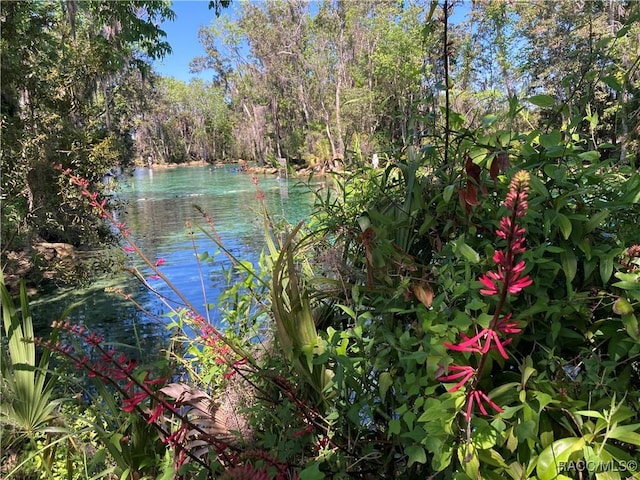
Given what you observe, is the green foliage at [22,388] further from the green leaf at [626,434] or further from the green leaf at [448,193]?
the green leaf at [626,434]

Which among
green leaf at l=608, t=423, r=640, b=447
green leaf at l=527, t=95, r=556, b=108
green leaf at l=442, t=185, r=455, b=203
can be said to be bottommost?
green leaf at l=608, t=423, r=640, b=447

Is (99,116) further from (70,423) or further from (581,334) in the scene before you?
(581,334)

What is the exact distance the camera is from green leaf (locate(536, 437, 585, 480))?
975 mm

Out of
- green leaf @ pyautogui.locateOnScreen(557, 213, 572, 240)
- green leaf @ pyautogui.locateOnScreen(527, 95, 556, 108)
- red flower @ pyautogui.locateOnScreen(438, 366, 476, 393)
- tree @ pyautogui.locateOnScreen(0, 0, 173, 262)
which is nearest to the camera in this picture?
red flower @ pyautogui.locateOnScreen(438, 366, 476, 393)

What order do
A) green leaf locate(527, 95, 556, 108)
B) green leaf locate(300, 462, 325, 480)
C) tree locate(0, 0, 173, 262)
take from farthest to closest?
1. tree locate(0, 0, 173, 262)
2. green leaf locate(527, 95, 556, 108)
3. green leaf locate(300, 462, 325, 480)

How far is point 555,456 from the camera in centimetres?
98

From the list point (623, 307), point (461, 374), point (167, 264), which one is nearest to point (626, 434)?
point (623, 307)

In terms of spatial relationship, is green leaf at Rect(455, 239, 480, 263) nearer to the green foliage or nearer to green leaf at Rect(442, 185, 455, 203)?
green leaf at Rect(442, 185, 455, 203)

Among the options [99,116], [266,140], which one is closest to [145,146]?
[266,140]

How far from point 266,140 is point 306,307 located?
53981mm

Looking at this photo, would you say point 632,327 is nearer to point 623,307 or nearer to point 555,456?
point 623,307

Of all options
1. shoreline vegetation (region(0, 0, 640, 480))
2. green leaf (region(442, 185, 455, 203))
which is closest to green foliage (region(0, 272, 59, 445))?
shoreline vegetation (region(0, 0, 640, 480))

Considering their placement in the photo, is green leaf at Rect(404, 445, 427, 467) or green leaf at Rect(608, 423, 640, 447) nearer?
green leaf at Rect(608, 423, 640, 447)

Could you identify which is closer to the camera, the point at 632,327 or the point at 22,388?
the point at 632,327
